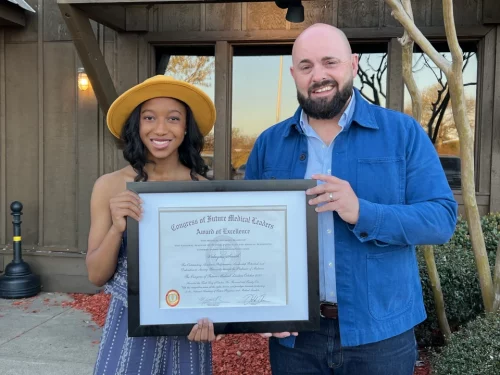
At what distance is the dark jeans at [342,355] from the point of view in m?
1.87

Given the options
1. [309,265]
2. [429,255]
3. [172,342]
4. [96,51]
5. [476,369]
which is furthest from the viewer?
[96,51]

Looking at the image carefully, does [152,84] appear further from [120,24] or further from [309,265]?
[120,24]

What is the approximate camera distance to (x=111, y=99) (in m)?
5.84

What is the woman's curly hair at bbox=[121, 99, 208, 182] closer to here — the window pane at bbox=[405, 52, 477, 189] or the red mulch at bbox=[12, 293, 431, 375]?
the red mulch at bbox=[12, 293, 431, 375]

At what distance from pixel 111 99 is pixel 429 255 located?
400cm

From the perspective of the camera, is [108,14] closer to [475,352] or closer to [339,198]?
[339,198]

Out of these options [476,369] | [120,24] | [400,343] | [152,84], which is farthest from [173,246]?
[120,24]

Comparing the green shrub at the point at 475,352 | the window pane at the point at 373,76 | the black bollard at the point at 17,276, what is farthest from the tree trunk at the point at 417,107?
the black bollard at the point at 17,276

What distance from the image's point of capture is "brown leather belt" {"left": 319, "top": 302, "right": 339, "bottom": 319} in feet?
6.06

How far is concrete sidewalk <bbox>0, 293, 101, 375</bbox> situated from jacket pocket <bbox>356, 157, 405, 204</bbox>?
10.6 feet

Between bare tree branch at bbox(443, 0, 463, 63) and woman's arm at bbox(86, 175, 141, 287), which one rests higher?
bare tree branch at bbox(443, 0, 463, 63)

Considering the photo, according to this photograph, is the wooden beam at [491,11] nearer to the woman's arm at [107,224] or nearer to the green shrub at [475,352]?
the green shrub at [475,352]

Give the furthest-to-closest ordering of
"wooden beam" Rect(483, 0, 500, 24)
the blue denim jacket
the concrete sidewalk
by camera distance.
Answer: "wooden beam" Rect(483, 0, 500, 24) < the concrete sidewalk < the blue denim jacket

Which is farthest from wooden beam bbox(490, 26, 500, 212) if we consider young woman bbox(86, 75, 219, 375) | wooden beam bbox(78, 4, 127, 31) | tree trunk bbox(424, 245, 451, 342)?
young woman bbox(86, 75, 219, 375)
